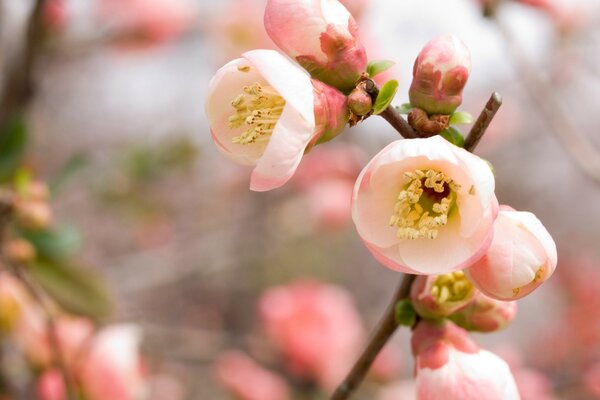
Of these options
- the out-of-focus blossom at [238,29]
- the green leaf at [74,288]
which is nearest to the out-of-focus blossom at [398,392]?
the green leaf at [74,288]

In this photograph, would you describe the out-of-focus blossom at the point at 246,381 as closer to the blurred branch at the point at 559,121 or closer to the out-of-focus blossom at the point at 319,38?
the blurred branch at the point at 559,121

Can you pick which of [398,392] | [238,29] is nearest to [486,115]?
[398,392]

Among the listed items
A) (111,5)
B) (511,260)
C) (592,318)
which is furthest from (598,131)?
(511,260)

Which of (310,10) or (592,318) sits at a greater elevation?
(310,10)

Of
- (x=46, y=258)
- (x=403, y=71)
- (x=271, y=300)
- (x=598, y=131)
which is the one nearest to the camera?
(x=46, y=258)

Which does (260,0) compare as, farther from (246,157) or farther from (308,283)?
(246,157)

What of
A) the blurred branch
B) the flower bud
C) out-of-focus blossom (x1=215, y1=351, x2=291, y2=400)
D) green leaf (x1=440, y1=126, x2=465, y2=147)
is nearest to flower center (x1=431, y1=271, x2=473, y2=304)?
the flower bud

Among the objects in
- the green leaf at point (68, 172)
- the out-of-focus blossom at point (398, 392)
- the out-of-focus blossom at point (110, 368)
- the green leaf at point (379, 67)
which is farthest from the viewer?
the out-of-focus blossom at point (398, 392)
